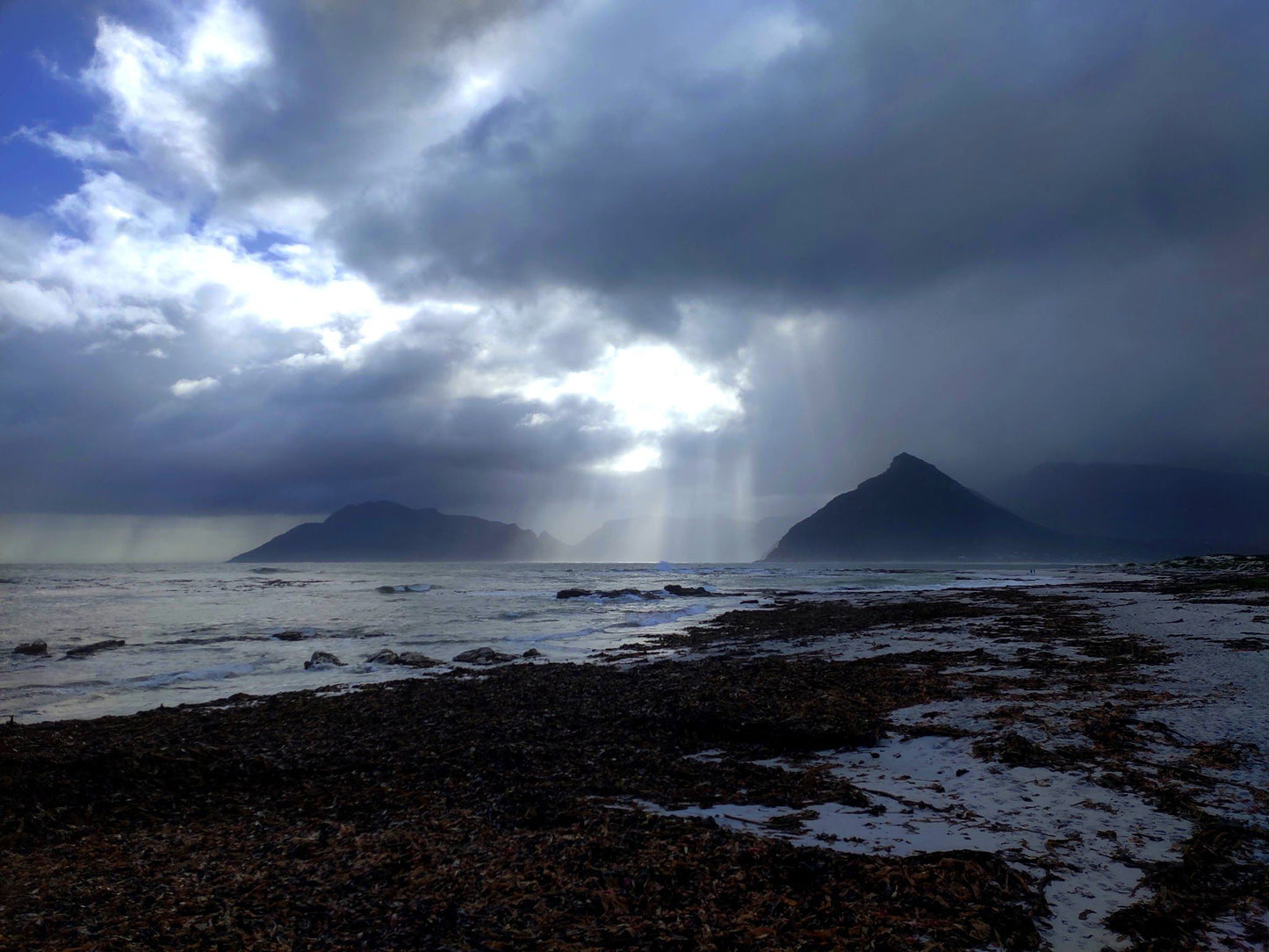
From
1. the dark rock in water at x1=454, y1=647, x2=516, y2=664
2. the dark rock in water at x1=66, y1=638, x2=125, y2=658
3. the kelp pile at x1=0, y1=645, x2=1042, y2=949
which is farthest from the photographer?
the dark rock in water at x1=66, y1=638, x2=125, y2=658

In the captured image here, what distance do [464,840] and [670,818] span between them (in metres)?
2.09

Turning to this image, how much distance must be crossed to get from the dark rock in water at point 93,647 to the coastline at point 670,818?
44.4 feet

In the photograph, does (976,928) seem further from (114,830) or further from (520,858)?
(114,830)

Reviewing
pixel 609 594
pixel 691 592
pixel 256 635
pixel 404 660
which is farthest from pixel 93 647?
pixel 691 592

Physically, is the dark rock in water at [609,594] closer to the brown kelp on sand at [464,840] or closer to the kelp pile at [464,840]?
the kelp pile at [464,840]

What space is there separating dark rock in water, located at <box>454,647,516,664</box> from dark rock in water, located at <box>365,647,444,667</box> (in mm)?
817

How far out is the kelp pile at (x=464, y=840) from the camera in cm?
467

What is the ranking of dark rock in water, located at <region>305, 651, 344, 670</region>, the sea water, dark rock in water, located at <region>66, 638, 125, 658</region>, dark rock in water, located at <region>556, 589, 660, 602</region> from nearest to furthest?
1. the sea water
2. dark rock in water, located at <region>305, 651, 344, 670</region>
3. dark rock in water, located at <region>66, 638, 125, 658</region>
4. dark rock in water, located at <region>556, 589, 660, 602</region>

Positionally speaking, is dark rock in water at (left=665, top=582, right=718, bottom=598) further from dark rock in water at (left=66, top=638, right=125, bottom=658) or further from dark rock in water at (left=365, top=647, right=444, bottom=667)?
dark rock in water at (left=66, top=638, right=125, bottom=658)

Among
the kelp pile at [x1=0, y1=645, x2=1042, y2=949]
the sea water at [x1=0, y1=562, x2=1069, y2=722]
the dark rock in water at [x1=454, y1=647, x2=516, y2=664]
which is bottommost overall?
the sea water at [x1=0, y1=562, x2=1069, y2=722]

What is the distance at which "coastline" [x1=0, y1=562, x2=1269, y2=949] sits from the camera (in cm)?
469

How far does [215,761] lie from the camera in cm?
926

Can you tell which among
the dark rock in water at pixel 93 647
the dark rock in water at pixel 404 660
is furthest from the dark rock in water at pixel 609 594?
the dark rock in water at pixel 404 660

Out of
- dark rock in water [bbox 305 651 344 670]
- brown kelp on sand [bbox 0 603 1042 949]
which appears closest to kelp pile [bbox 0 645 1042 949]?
brown kelp on sand [bbox 0 603 1042 949]
